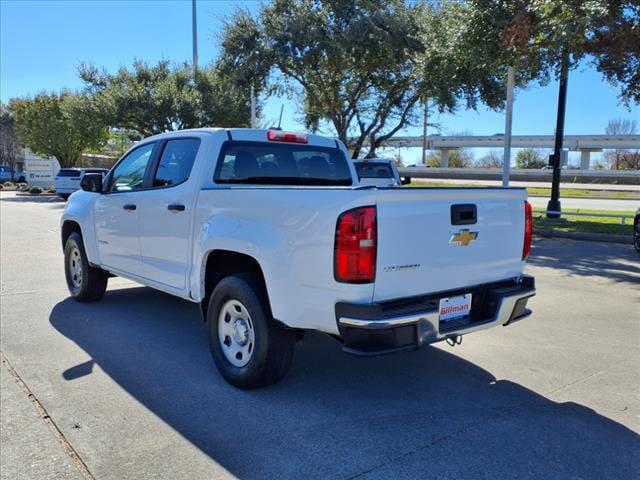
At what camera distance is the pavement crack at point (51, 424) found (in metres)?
3.06

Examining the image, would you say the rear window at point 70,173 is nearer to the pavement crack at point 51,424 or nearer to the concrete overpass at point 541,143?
the pavement crack at point 51,424

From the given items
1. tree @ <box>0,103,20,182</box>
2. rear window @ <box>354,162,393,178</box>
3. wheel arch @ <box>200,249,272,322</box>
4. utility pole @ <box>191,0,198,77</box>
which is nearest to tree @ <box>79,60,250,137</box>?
utility pole @ <box>191,0,198,77</box>

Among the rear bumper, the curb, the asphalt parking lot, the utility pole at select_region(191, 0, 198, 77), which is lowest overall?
the asphalt parking lot

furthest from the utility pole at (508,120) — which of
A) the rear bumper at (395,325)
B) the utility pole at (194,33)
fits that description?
the utility pole at (194,33)

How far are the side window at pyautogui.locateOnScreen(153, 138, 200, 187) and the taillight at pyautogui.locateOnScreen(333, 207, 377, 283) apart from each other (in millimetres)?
2080

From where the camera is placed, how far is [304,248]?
347 centimetres

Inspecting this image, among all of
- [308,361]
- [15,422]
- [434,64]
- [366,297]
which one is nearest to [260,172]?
[308,361]

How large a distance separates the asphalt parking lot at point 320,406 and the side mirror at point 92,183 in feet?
4.65

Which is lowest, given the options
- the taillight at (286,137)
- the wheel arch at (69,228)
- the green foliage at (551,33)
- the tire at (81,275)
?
the tire at (81,275)

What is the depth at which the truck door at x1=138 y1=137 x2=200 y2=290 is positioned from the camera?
15.3 feet

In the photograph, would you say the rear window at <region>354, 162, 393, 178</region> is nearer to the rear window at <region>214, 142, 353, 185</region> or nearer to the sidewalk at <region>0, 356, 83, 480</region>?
the rear window at <region>214, 142, 353, 185</region>

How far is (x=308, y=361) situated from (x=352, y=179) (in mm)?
1948

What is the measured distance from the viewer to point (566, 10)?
417 inches

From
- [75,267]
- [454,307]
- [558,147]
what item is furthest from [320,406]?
[558,147]
